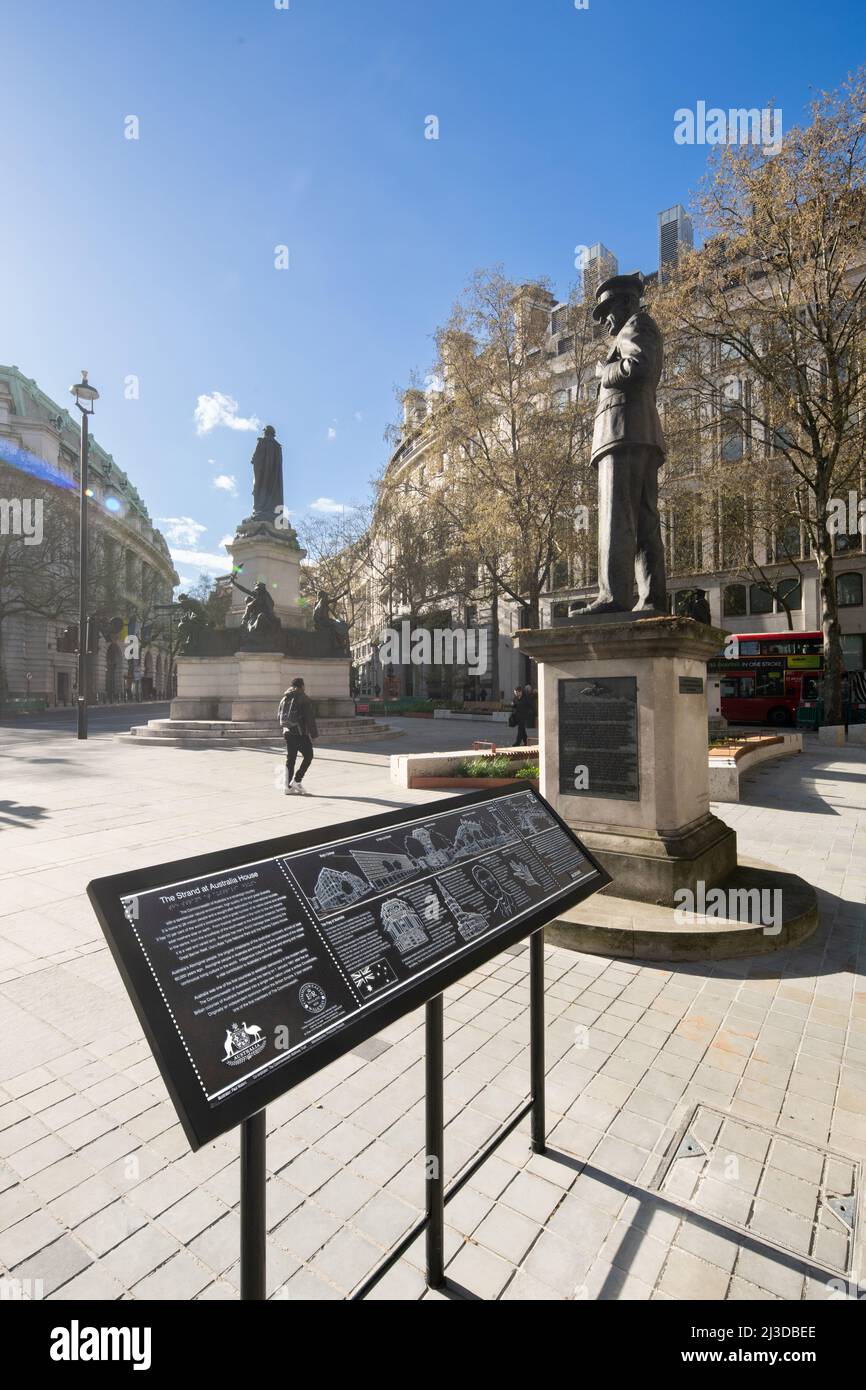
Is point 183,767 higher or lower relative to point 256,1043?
lower

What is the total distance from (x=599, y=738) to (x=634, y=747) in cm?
32

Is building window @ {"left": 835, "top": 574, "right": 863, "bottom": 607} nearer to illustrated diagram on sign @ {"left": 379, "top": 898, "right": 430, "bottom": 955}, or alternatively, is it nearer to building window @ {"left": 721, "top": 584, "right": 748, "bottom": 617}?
building window @ {"left": 721, "top": 584, "right": 748, "bottom": 617}

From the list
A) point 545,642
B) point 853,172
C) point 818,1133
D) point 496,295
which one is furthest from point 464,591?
point 818,1133

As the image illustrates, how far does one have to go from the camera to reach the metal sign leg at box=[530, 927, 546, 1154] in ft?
8.67

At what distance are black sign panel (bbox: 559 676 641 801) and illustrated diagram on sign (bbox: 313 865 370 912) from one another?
3.76 m

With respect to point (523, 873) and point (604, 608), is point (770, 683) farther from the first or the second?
point (523, 873)

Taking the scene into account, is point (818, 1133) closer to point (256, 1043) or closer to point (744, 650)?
point (256, 1043)

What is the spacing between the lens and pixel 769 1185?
2500 mm

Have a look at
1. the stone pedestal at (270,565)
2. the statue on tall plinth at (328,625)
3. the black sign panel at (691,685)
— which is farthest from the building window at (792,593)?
the black sign panel at (691,685)

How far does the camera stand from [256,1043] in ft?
4.91

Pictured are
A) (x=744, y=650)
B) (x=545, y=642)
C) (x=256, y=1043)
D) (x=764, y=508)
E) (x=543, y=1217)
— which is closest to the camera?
(x=256, y=1043)

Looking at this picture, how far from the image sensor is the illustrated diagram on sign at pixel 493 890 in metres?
2.45

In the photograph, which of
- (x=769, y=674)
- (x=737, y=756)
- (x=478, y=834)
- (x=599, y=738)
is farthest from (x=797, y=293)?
(x=478, y=834)
